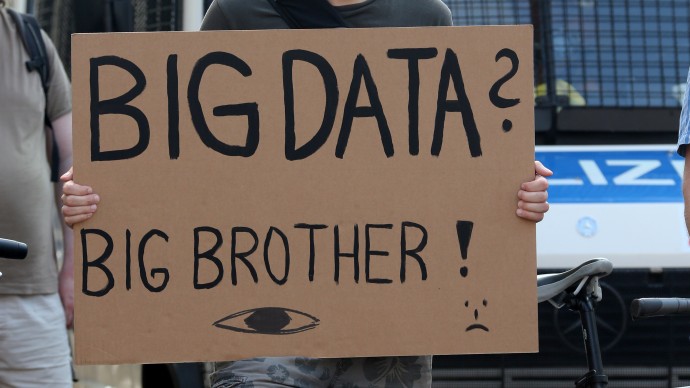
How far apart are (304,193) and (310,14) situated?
44cm

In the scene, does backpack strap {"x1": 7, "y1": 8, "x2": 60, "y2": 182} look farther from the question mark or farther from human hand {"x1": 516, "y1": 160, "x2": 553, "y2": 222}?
human hand {"x1": 516, "y1": 160, "x2": 553, "y2": 222}

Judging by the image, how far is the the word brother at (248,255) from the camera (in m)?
2.88

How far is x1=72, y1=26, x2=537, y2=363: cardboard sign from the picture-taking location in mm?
2879

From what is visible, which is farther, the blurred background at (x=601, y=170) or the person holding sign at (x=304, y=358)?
the blurred background at (x=601, y=170)

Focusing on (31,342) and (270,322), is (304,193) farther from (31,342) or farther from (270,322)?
(31,342)

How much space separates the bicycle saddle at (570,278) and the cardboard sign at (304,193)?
0.50m

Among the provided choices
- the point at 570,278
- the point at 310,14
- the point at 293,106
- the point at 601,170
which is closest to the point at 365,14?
the point at 310,14

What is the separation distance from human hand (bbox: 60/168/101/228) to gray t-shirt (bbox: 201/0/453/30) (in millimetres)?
546

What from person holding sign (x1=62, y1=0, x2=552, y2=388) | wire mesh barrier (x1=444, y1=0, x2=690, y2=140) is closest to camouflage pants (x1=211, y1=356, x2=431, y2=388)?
person holding sign (x1=62, y1=0, x2=552, y2=388)

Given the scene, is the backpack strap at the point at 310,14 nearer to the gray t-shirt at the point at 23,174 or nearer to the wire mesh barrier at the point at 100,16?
the gray t-shirt at the point at 23,174

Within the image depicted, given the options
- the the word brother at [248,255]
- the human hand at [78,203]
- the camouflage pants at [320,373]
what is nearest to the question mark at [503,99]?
the the word brother at [248,255]

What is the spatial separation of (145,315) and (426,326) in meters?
0.60

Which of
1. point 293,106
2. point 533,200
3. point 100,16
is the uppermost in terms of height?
point 100,16

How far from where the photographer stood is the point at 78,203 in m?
2.86
